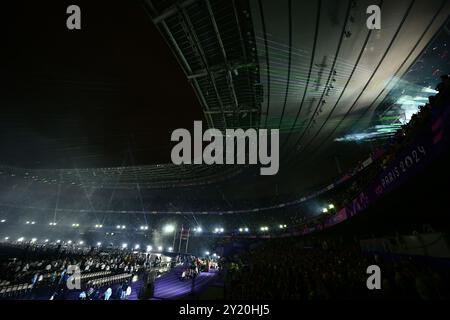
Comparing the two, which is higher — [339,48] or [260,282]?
[339,48]

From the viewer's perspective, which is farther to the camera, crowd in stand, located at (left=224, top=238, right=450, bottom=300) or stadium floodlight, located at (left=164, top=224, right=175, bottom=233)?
stadium floodlight, located at (left=164, top=224, right=175, bottom=233)

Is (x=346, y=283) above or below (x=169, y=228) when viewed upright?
above

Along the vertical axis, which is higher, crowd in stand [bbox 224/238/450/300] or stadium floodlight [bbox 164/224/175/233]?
crowd in stand [bbox 224/238/450/300]

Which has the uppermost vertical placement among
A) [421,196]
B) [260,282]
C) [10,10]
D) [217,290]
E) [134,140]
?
[10,10]

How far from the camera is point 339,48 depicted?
8883 millimetres

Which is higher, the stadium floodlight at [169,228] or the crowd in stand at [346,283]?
the crowd in stand at [346,283]

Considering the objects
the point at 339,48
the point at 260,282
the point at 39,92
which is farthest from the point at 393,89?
the point at 39,92

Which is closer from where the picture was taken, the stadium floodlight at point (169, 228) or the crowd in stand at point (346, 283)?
the crowd in stand at point (346, 283)

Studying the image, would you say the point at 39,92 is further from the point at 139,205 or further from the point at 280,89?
the point at 139,205

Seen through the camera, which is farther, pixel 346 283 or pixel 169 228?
pixel 169 228

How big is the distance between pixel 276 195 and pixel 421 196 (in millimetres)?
26610

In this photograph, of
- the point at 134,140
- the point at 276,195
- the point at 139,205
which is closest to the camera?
the point at 134,140

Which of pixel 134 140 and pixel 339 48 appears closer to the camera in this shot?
pixel 339 48
